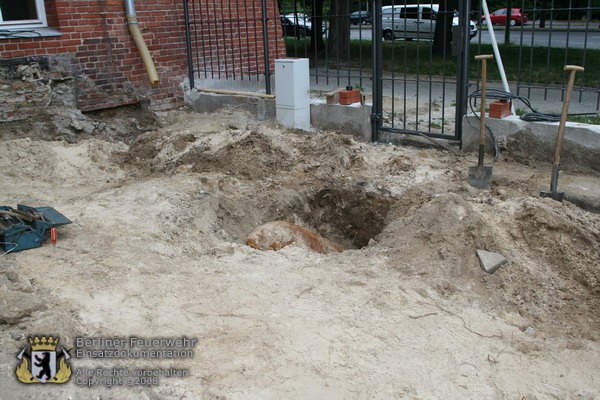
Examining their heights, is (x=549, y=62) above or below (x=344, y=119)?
above

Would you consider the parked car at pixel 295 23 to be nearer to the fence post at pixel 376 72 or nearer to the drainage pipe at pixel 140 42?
the fence post at pixel 376 72

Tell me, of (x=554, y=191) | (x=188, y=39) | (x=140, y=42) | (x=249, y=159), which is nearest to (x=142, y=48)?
(x=140, y=42)

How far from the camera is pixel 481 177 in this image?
5637 mm

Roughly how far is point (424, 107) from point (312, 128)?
1788 millimetres

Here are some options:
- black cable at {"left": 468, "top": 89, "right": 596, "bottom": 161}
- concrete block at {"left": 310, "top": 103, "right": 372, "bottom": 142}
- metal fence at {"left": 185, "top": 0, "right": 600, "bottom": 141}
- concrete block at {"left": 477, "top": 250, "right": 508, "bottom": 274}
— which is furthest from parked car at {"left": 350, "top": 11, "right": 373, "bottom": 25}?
concrete block at {"left": 477, "top": 250, "right": 508, "bottom": 274}

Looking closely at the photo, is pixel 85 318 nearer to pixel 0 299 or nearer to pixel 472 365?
pixel 0 299

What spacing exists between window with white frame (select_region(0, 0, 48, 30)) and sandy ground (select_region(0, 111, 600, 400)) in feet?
6.17

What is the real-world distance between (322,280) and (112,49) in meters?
5.59

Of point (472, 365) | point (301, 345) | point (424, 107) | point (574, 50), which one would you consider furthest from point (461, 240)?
point (574, 50)

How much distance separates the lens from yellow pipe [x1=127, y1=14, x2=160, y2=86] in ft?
27.2

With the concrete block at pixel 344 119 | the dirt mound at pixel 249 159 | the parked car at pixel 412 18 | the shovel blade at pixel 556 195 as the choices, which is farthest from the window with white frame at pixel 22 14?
the shovel blade at pixel 556 195

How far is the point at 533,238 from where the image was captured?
15.0 ft

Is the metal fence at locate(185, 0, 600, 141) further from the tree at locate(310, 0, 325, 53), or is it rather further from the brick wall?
the brick wall

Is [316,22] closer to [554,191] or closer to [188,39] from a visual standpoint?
[188,39]
